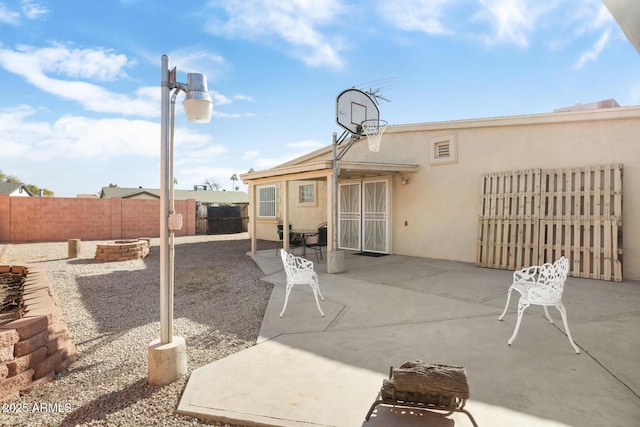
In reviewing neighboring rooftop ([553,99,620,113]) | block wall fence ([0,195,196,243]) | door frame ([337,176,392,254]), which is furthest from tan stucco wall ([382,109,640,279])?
block wall fence ([0,195,196,243])

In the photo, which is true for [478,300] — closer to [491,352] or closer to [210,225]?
[491,352]

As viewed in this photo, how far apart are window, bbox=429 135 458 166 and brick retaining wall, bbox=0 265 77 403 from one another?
8.28 metres

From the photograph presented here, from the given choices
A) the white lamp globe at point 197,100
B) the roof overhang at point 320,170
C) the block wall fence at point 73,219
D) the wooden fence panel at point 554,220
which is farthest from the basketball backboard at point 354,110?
the block wall fence at point 73,219

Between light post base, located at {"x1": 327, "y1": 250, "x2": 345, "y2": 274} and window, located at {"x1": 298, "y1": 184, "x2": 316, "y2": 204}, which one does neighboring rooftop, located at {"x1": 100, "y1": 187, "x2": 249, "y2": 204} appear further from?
light post base, located at {"x1": 327, "y1": 250, "x2": 345, "y2": 274}

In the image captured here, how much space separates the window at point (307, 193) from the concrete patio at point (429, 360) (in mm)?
7452

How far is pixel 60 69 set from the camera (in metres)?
7.60

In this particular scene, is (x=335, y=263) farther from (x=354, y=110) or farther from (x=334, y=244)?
(x=354, y=110)

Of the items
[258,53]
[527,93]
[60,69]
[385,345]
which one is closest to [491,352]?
[385,345]

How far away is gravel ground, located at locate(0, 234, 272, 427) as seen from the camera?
91.0 inches

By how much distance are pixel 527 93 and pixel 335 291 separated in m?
8.48

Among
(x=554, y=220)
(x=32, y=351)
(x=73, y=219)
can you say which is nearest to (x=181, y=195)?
(x=73, y=219)

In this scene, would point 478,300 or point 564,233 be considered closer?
point 478,300

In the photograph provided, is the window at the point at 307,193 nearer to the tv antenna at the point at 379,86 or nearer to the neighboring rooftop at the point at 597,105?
the tv antenna at the point at 379,86

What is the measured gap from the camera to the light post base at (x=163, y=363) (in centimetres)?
261
